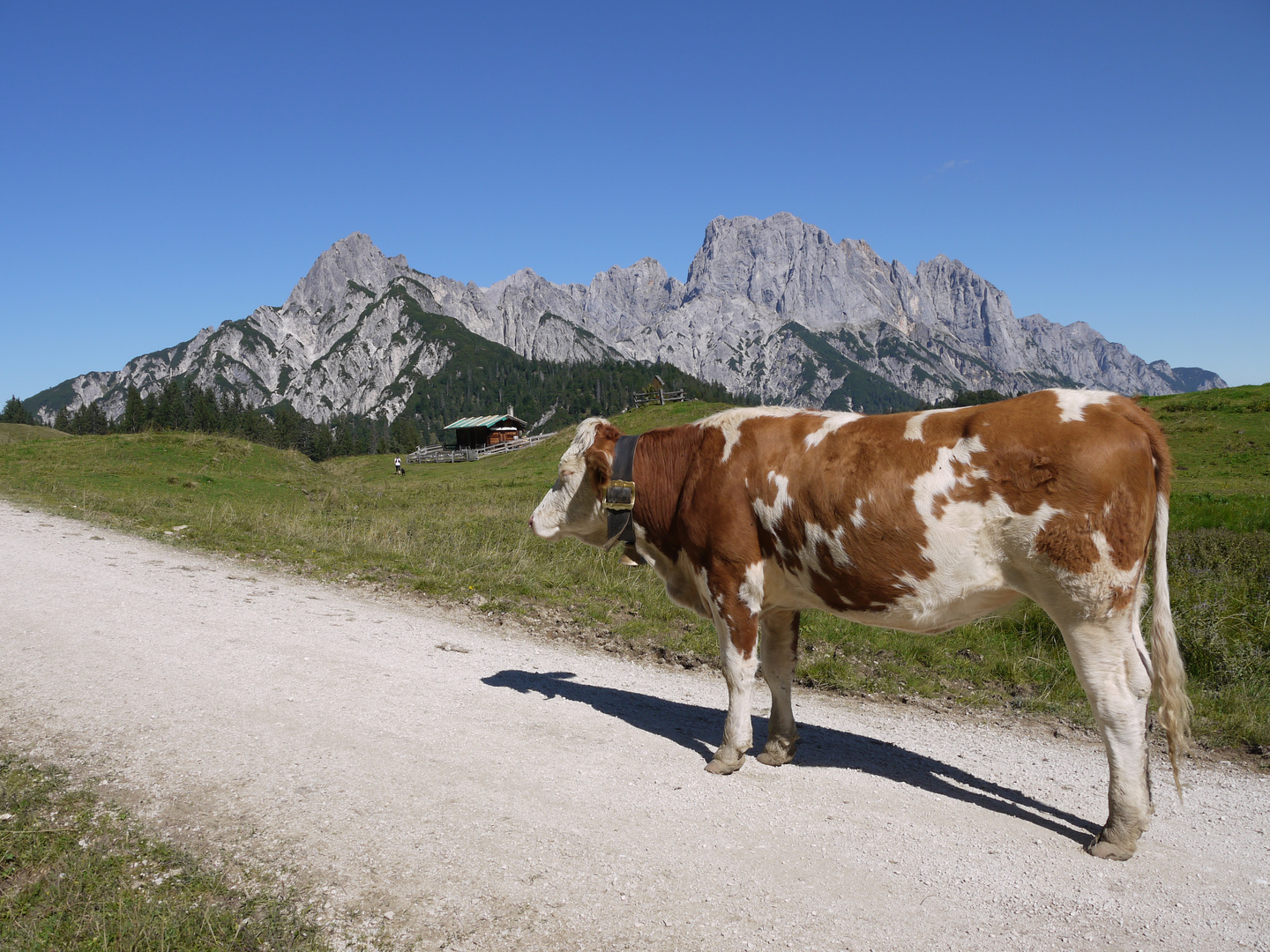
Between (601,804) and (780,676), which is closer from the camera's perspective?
(601,804)

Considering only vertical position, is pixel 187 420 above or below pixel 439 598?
above

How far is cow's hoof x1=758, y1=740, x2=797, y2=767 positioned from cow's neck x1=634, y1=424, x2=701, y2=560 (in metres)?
1.76

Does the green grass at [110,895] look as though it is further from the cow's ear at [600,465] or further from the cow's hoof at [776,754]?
the cow's ear at [600,465]

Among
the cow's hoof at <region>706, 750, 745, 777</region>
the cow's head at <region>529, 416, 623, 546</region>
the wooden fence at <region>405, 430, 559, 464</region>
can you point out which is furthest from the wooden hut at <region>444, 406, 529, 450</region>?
the cow's hoof at <region>706, 750, 745, 777</region>

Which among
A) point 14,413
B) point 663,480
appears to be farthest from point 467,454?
point 14,413

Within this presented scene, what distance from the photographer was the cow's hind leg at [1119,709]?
4.66 metres

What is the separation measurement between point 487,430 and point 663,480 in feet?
333

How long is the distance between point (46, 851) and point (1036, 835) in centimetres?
598

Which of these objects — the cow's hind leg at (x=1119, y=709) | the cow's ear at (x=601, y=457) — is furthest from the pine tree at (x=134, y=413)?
the cow's hind leg at (x=1119, y=709)

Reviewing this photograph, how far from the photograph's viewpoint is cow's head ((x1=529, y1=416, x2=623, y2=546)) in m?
6.68

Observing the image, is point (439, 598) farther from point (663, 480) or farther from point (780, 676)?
point (780, 676)

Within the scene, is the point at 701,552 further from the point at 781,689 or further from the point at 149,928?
the point at 149,928

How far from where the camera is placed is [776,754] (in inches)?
239

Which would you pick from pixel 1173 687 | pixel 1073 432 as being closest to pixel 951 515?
pixel 1073 432
